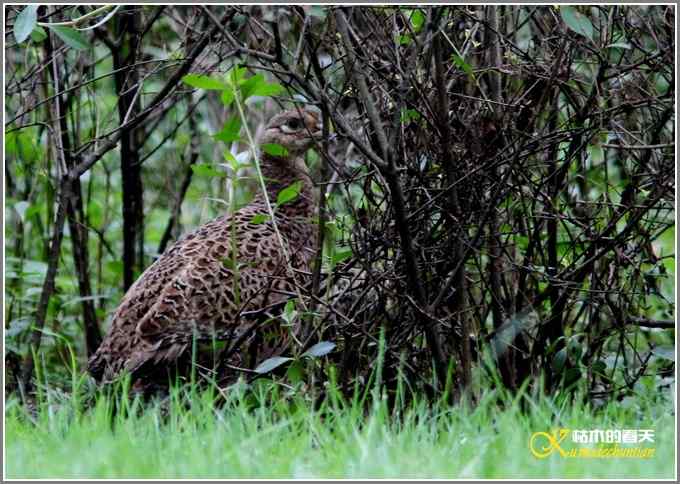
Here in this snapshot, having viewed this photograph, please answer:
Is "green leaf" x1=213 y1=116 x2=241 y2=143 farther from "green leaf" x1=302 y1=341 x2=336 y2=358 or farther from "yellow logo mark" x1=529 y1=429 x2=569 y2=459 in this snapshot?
"yellow logo mark" x1=529 y1=429 x2=569 y2=459

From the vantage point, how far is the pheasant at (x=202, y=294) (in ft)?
14.6

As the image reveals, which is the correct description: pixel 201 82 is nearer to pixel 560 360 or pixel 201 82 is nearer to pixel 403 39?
pixel 403 39

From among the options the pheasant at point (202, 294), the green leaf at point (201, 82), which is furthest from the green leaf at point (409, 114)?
the green leaf at point (201, 82)

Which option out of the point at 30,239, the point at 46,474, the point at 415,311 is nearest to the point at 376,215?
the point at 415,311

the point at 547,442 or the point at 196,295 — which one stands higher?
the point at 196,295

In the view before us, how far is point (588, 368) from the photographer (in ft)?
13.9

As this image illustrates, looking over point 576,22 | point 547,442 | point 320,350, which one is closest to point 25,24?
point 320,350

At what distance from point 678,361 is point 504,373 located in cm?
83

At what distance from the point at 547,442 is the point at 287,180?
2.69 m

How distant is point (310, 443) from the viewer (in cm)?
330

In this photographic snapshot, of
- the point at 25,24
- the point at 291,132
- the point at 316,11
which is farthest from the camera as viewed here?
the point at 291,132

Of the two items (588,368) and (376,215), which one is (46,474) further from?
(588,368)
